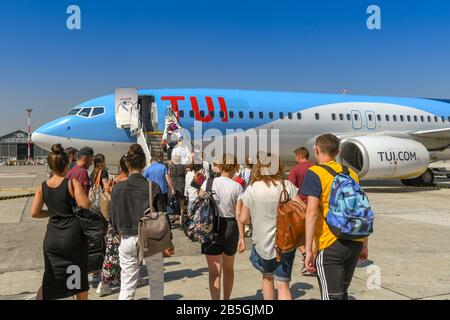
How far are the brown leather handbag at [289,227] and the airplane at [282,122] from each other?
9.12m

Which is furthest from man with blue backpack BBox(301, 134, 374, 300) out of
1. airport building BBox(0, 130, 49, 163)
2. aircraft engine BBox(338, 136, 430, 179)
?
airport building BBox(0, 130, 49, 163)

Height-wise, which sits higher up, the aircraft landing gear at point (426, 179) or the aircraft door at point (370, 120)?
the aircraft door at point (370, 120)

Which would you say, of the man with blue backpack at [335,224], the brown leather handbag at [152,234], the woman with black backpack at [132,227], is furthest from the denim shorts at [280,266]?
the woman with black backpack at [132,227]

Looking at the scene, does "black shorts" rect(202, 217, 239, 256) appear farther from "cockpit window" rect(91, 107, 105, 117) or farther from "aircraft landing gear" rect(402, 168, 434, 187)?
"aircraft landing gear" rect(402, 168, 434, 187)

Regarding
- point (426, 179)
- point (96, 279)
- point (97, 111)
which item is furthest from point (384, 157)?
point (96, 279)

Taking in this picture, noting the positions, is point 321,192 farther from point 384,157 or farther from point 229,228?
point 384,157

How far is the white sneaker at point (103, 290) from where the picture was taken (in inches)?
183

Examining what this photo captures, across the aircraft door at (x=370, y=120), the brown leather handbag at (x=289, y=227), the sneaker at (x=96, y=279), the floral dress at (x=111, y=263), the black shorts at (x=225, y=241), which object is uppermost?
the aircraft door at (x=370, y=120)

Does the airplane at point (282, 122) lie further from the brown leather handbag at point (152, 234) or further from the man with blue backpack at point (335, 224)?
the man with blue backpack at point (335, 224)

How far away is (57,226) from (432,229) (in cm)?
715

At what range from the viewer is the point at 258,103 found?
15.0 metres

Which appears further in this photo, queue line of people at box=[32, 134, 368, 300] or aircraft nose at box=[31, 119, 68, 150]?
aircraft nose at box=[31, 119, 68, 150]

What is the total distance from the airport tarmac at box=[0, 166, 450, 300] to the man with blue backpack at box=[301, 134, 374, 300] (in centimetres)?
137

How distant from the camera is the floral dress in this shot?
15.5ft
